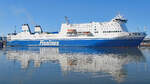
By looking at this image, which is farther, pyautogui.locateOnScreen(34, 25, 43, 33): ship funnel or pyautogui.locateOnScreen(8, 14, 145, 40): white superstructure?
pyautogui.locateOnScreen(34, 25, 43, 33): ship funnel

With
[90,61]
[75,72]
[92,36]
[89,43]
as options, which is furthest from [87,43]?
[75,72]

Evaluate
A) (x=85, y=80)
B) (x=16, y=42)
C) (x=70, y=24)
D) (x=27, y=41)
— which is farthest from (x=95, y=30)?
(x=85, y=80)

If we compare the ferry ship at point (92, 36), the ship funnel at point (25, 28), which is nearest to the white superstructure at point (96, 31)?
the ferry ship at point (92, 36)

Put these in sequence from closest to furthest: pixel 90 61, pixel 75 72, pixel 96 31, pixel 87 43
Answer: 1. pixel 75 72
2. pixel 90 61
3. pixel 87 43
4. pixel 96 31

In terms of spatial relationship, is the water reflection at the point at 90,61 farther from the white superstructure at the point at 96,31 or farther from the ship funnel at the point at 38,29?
the ship funnel at the point at 38,29

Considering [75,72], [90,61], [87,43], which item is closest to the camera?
[75,72]

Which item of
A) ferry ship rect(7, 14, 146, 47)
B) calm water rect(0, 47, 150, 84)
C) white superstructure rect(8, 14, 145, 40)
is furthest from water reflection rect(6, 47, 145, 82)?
white superstructure rect(8, 14, 145, 40)

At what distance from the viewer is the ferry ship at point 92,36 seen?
44.9 m

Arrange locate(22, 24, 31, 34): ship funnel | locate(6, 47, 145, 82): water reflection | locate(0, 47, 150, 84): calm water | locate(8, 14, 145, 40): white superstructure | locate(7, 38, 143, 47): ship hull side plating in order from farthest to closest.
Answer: locate(22, 24, 31, 34): ship funnel, locate(8, 14, 145, 40): white superstructure, locate(7, 38, 143, 47): ship hull side plating, locate(6, 47, 145, 82): water reflection, locate(0, 47, 150, 84): calm water

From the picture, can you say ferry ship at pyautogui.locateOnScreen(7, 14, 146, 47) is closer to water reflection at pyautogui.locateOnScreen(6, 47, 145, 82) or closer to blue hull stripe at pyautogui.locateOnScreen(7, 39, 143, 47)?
blue hull stripe at pyautogui.locateOnScreen(7, 39, 143, 47)

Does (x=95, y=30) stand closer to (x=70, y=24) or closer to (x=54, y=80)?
(x=70, y=24)

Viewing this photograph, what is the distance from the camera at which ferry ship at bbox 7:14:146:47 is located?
44.9 m

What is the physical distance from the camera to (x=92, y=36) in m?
48.5

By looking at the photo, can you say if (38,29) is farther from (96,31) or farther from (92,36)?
(96,31)
